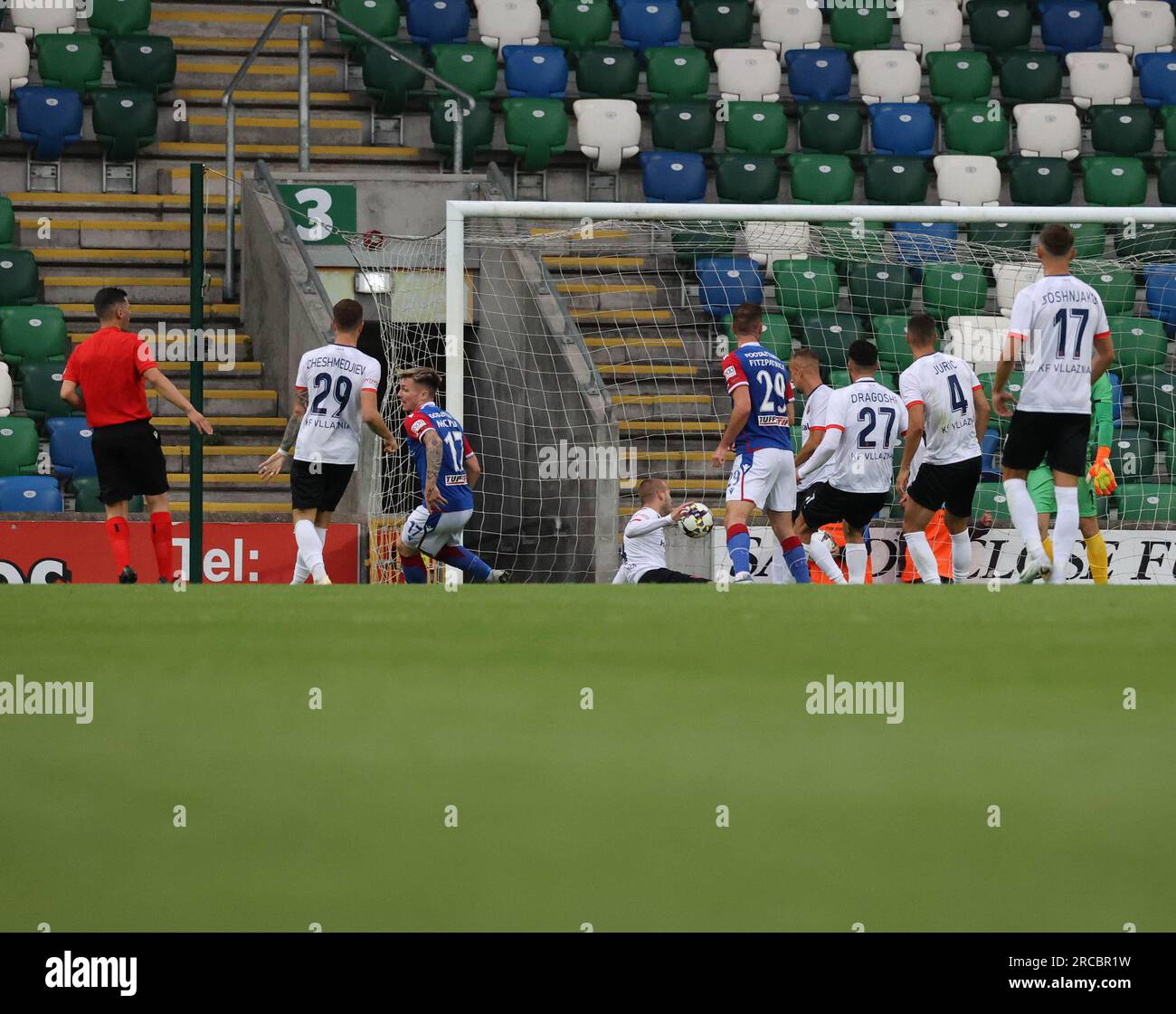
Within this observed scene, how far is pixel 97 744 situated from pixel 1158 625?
138 inches

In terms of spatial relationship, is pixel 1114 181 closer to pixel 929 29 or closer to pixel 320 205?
pixel 929 29

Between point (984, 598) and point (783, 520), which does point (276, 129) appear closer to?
point (783, 520)

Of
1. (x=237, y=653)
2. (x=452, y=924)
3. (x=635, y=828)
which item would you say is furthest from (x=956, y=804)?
(x=237, y=653)

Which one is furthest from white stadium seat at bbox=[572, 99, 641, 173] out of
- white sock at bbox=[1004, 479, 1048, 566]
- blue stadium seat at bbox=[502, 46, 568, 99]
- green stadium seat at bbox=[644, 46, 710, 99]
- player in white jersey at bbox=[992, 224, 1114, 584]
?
white sock at bbox=[1004, 479, 1048, 566]

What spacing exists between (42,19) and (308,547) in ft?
31.7

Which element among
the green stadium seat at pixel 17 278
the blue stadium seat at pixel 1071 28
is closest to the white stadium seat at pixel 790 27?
the blue stadium seat at pixel 1071 28

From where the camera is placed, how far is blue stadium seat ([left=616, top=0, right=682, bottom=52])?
1705 cm

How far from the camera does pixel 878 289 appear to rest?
1319cm

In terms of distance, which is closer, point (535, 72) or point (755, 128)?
point (755, 128)

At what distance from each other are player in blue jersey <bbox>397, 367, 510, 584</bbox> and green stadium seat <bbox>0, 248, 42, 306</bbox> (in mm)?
5015

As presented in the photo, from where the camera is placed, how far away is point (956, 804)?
5094mm

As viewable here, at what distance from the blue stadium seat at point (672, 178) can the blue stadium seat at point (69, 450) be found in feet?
19.2

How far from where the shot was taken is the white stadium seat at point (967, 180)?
15484 mm

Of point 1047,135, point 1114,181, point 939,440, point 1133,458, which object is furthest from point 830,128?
point 939,440
